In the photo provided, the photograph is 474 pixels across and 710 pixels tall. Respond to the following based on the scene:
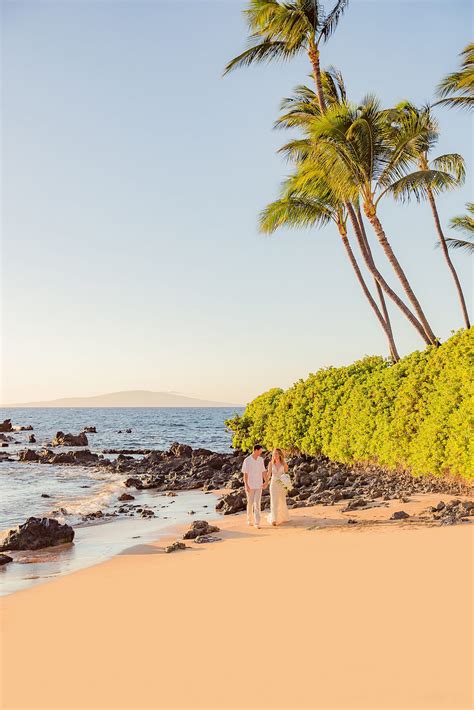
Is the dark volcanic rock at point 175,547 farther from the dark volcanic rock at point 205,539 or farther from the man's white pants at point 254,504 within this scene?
the man's white pants at point 254,504

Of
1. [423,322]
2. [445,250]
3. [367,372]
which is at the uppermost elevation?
[445,250]

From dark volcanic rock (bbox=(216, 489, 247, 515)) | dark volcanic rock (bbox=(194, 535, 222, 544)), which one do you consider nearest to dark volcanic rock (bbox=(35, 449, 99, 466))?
dark volcanic rock (bbox=(216, 489, 247, 515))

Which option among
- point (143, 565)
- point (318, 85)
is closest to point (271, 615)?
point (143, 565)

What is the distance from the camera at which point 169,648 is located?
5691 millimetres

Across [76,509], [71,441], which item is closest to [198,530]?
[76,509]

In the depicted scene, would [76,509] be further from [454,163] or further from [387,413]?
[454,163]

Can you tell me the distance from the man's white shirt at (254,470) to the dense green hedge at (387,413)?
4.20 metres

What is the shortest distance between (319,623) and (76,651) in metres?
2.34

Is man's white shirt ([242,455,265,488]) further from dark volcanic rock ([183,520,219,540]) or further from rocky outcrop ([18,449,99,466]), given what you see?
rocky outcrop ([18,449,99,466])

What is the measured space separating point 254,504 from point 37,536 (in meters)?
4.48

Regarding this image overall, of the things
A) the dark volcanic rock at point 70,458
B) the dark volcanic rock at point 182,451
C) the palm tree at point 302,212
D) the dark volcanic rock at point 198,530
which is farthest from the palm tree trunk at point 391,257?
the dark volcanic rock at point 70,458

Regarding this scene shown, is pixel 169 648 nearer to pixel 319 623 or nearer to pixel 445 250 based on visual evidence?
pixel 319 623

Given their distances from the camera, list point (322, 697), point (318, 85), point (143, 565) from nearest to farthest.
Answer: point (322, 697), point (143, 565), point (318, 85)

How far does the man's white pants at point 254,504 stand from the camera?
1304cm
